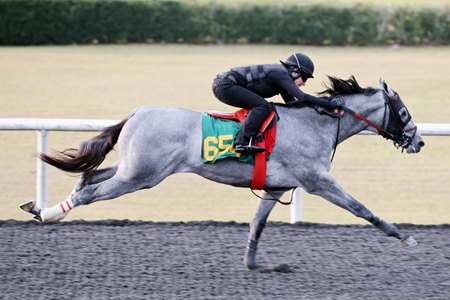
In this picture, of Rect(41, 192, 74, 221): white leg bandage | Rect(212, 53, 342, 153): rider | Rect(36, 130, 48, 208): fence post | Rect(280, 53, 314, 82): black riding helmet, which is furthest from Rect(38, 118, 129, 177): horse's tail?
Rect(36, 130, 48, 208): fence post

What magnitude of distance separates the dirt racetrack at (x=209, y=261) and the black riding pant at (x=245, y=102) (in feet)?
3.26

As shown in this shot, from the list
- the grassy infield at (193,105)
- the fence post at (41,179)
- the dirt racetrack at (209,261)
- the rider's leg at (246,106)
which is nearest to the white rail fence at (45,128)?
the fence post at (41,179)

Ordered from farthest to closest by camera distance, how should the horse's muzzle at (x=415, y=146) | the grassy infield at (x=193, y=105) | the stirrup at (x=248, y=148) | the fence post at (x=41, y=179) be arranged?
the grassy infield at (x=193, y=105) < the fence post at (x=41, y=179) < the horse's muzzle at (x=415, y=146) < the stirrup at (x=248, y=148)

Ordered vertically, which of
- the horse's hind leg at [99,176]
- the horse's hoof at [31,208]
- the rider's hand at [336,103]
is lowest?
the horse's hoof at [31,208]

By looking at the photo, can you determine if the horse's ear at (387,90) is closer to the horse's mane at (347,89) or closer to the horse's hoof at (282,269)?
the horse's mane at (347,89)

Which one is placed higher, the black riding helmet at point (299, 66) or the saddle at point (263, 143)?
the black riding helmet at point (299, 66)

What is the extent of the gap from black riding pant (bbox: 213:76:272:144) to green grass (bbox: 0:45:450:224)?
118 inches

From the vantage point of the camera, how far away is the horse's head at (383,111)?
6.63 meters

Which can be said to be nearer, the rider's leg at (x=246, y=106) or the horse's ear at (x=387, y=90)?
the rider's leg at (x=246, y=106)

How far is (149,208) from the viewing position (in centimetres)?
977

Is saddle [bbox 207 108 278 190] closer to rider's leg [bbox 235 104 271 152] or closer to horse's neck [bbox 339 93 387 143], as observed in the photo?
rider's leg [bbox 235 104 271 152]

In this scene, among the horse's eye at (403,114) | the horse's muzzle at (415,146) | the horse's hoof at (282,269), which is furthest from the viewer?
the horse's muzzle at (415,146)

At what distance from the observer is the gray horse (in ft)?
20.3

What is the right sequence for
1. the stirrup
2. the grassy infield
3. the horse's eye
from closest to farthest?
the stirrup
the horse's eye
the grassy infield
